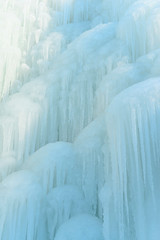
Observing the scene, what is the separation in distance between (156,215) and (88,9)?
5.88m

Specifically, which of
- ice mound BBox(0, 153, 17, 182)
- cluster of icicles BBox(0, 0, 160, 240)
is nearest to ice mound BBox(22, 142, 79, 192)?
cluster of icicles BBox(0, 0, 160, 240)

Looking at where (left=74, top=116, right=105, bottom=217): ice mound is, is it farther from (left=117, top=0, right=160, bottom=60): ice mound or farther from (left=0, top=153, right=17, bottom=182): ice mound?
(left=117, top=0, right=160, bottom=60): ice mound

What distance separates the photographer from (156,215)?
2.85 m

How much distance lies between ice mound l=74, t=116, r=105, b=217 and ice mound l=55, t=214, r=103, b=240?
0.32 m

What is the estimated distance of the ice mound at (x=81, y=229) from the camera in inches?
125

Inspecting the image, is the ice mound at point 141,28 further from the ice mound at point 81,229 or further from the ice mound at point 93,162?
the ice mound at point 81,229

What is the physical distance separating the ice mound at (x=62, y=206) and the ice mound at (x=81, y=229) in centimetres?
20

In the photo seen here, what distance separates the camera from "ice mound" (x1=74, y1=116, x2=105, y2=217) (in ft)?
12.2

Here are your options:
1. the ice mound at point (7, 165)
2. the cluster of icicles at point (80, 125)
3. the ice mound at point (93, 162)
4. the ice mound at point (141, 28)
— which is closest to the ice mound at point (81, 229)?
the cluster of icicles at point (80, 125)

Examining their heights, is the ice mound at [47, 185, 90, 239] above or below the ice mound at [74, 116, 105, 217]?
below

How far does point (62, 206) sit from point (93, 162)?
0.63m

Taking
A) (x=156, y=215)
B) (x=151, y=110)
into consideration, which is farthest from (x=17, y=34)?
(x=156, y=215)

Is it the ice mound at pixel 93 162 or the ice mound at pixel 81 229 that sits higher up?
the ice mound at pixel 93 162

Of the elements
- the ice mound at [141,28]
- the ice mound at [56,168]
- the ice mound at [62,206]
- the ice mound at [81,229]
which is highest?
the ice mound at [141,28]
